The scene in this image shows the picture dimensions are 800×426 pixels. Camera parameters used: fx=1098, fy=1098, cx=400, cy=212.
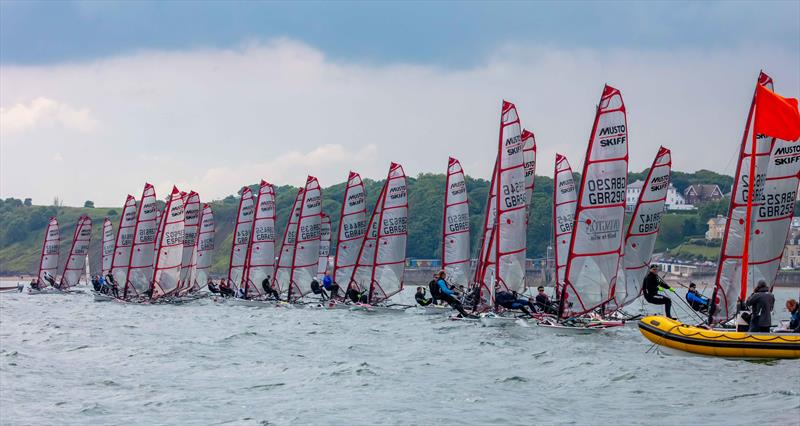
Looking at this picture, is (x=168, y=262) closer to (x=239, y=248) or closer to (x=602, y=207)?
(x=239, y=248)

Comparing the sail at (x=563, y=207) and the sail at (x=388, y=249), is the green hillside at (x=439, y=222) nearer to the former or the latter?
the sail at (x=388, y=249)

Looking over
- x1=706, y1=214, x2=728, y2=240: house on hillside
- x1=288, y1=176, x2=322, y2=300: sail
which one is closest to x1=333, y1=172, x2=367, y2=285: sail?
x1=288, y1=176, x2=322, y2=300: sail

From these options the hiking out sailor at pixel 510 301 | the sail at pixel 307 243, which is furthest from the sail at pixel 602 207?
the sail at pixel 307 243

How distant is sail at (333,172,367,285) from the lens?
162 feet

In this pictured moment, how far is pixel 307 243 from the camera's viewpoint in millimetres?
52781

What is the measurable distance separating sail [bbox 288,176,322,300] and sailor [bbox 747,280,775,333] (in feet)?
100

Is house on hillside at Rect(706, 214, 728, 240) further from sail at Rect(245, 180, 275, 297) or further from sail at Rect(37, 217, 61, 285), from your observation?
sail at Rect(245, 180, 275, 297)

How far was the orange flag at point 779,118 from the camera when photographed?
25406 mm

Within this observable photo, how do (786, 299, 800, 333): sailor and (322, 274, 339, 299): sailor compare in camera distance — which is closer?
(786, 299, 800, 333): sailor

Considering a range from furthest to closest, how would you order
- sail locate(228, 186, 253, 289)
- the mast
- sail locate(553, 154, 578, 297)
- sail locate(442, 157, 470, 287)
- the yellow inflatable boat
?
sail locate(228, 186, 253, 289)
sail locate(442, 157, 470, 287)
sail locate(553, 154, 578, 297)
the mast
the yellow inflatable boat

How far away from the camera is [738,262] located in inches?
1087

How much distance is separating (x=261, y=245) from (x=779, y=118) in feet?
111

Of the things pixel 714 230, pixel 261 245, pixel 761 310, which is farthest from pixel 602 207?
pixel 714 230

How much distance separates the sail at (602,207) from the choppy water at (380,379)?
1.83 metres
